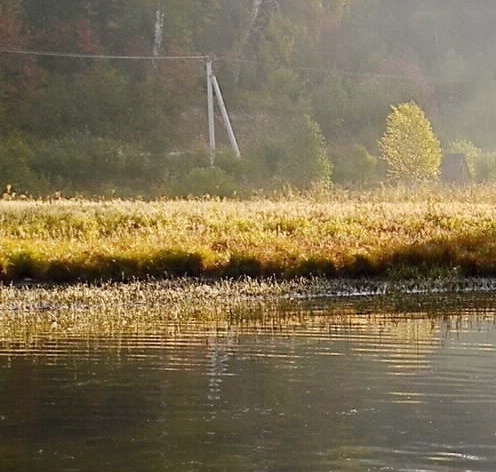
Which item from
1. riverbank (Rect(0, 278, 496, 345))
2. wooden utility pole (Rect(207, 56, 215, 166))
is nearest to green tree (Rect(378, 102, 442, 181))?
wooden utility pole (Rect(207, 56, 215, 166))

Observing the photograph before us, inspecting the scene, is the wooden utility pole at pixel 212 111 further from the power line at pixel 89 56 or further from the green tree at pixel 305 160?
the power line at pixel 89 56

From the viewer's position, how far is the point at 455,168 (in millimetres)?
78312

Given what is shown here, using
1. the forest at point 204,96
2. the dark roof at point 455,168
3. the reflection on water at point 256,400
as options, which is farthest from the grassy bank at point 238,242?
the dark roof at point 455,168

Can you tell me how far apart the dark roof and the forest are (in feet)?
5.44

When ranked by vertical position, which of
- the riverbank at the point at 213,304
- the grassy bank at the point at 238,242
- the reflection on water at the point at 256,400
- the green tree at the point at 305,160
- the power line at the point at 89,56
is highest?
the power line at the point at 89,56

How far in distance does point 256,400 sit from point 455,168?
67.1 meters

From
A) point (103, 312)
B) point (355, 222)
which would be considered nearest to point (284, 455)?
point (103, 312)

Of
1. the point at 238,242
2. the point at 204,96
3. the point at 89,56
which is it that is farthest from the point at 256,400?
the point at 204,96

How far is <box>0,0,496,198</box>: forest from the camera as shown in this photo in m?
60.2

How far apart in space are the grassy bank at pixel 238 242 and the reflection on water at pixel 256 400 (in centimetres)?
590

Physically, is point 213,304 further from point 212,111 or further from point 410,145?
point 410,145

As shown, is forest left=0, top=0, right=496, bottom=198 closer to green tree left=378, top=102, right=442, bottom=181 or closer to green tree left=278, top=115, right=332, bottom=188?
green tree left=278, top=115, right=332, bottom=188

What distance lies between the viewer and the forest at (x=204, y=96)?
198 ft

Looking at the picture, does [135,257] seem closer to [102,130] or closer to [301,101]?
[102,130]
